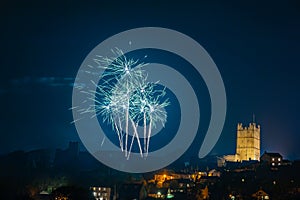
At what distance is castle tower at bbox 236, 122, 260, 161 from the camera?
10644 cm

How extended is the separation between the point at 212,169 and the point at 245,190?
28.5 m

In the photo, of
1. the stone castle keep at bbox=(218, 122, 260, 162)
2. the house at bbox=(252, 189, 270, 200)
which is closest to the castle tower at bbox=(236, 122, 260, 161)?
the stone castle keep at bbox=(218, 122, 260, 162)

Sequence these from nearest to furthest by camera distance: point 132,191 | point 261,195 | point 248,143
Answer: point 261,195
point 132,191
point 248,143

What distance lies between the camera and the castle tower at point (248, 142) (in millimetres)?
106438

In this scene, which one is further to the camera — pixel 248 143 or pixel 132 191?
pixel 248 143

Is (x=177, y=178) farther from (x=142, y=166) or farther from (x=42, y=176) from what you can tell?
(x=42, y=176)

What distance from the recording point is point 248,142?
10875 cm

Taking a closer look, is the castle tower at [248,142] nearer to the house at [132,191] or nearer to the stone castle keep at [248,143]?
the stone castle keep at [248,143]

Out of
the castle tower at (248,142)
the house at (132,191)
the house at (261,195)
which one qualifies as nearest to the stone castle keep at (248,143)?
the castle tower at (248,142)

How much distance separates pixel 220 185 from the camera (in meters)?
58.3

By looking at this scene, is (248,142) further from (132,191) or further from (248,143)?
(132,191)

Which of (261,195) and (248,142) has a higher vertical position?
(248,142)

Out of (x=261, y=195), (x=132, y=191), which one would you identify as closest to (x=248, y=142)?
(x=132, y=191)

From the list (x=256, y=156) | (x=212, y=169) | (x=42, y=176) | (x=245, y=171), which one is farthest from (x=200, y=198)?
(x=256, y=156)
